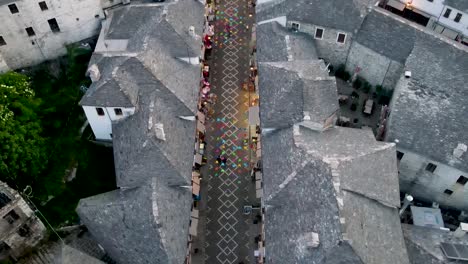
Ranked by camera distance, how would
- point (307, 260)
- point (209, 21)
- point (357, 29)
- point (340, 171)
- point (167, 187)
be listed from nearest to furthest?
point (307, 260), point (340, 171), point (167, 187), point (357, 29), point (209, 21)

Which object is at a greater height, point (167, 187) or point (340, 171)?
point (340, 171)

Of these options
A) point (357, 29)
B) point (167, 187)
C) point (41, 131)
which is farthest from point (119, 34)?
point (357, 29)

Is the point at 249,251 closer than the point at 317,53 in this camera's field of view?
Yes

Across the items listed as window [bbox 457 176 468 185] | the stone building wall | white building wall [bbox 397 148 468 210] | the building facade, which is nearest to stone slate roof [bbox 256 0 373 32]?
the stone building wall

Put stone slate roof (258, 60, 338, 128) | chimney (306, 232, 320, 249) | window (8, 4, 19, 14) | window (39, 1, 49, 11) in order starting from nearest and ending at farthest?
chimney (306, 232, 320, 249), stone slate roof (258, 60, 338, 128), window (8, 4, 19, 14), window (39, 1, 49, 11)

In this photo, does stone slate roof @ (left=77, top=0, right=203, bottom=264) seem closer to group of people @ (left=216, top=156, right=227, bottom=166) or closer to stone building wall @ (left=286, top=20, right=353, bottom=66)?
group of people @ (left=216, top=156, right=227, bottom=166)

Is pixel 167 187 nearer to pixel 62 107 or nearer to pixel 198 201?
pixel 198 201
